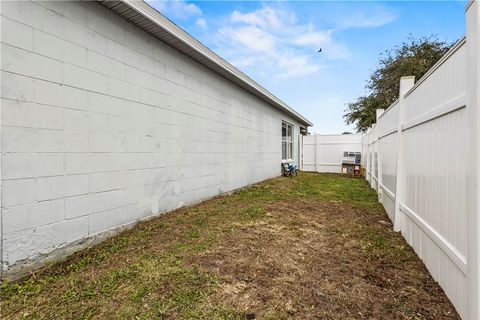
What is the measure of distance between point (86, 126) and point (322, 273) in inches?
130

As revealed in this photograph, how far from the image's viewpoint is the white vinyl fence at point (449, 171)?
1.50 meters

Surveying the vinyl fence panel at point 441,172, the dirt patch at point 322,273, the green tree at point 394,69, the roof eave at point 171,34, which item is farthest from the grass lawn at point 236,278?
the green tree at point 394,69

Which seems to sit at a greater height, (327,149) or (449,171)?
(327,149)

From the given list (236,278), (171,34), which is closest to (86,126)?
(171,34)

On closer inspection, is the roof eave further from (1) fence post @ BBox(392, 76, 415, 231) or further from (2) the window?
(2) the window

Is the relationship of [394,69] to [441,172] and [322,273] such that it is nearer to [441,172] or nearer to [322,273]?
[441,172]

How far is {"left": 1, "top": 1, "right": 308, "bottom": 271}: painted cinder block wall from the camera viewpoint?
2.43 metres

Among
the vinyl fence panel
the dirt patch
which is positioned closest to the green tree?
the vinyl fence panel

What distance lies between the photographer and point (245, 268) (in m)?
2.65

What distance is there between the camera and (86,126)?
3127mm

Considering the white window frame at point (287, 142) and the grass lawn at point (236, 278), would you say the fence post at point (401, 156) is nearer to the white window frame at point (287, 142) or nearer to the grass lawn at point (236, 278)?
the grass lawn at point (236, 278)

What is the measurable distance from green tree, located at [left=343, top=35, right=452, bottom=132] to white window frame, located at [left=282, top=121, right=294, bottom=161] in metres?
10.2

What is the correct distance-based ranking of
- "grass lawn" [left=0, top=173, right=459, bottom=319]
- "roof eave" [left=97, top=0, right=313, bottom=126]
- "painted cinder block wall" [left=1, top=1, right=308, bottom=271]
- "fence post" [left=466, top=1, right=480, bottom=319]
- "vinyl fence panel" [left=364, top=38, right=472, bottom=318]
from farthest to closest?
1. "roof eave" [left=97, top=0, right=313, bottom=126]
2. "painted cinder block wall" [left=1, top=1, right=308, bottom=271]
3. "grass lawn" [left=0, top=173, right=459, bottom=319]
4. "vinyl fence panel" [left=364, top=38, right=472, bottom=318]
5. "fence post" [left=466, top=1, right=480, bottom=319]

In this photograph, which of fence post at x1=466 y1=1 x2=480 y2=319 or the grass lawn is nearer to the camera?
fence post at x1=466 y1=1 x2=480 y2=319
